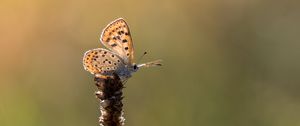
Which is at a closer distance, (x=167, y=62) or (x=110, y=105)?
(x=110, y=105)

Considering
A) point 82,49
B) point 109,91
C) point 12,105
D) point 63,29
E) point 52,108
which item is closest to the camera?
point 109,91

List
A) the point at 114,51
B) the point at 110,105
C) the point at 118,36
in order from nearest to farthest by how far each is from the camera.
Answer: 1. the point at 110,105
2. the point at 118,36
3. the point at 114,51

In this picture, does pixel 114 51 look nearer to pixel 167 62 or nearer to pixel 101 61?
pixel 101 61

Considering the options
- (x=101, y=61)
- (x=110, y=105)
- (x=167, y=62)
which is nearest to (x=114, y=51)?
(x=101, y=61)

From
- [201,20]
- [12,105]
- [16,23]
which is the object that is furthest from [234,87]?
[16,23]

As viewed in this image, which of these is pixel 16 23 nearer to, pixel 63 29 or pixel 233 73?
pixel 63 29

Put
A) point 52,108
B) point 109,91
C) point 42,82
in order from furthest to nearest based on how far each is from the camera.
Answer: point 42,82, point 52,108, point 109,91

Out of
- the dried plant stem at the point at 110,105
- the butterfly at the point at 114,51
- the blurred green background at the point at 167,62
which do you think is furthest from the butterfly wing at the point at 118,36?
the blurred green background at the point at 167,62

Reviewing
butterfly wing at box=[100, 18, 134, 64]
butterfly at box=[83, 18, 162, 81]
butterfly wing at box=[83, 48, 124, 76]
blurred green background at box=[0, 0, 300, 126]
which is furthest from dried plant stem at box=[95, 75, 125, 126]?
blurred green background at box=[0, 0, 300, 126]
